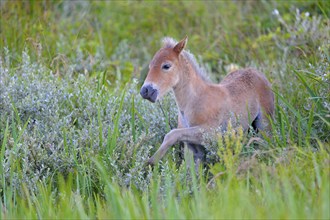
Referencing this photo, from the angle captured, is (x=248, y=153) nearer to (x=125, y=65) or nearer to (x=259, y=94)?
(x=259, y=94)

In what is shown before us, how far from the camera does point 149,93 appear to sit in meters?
6.32

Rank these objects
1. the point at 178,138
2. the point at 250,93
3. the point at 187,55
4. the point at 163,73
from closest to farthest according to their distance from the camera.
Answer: the point at 178,138, the point at 163,73, the point at 187,55, the point at 250,93

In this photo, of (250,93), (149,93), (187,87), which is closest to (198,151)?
(187,87)

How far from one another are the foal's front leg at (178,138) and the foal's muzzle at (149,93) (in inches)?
12.1

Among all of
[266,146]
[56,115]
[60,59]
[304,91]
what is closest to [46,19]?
[60,59]

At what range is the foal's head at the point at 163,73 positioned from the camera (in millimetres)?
6352

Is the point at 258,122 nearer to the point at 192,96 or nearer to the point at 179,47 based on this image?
the point at 192,96

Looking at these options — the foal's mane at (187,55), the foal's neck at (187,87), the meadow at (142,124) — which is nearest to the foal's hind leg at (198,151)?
the meadow at (142,124)

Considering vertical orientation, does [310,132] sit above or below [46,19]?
below

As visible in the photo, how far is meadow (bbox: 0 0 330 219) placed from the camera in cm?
468

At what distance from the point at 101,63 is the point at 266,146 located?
3209 millimetres

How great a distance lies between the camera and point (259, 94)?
7086 millimetres

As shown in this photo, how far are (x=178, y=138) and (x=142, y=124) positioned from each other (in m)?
0.81

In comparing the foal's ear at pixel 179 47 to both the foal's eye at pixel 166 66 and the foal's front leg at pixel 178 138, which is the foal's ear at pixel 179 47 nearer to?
the foal's eye at pixel 166 66
